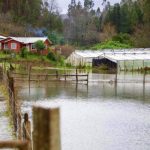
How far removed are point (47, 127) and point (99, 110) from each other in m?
19.5

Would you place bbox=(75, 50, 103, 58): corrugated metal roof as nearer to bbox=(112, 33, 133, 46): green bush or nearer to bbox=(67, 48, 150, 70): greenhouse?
bbox=(67, 48, 150, 70): greenhouse

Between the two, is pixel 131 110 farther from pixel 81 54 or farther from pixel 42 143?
pixel 81 54

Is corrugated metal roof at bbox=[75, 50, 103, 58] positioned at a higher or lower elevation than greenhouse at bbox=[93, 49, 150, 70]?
higher

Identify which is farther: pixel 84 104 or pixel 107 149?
pixel 84 104

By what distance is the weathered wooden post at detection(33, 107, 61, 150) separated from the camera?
1.84 m

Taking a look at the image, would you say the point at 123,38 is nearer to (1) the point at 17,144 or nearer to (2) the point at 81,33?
(2) the point at 81,33

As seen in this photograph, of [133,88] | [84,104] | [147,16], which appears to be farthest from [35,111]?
[147,16]

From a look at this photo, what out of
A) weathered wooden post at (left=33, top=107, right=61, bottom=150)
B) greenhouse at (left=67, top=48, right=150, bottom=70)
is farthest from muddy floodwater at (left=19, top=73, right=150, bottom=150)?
greenhouse at (left=67, top=48, right=150, bottom=70)

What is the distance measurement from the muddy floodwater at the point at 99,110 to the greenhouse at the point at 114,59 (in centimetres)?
1237

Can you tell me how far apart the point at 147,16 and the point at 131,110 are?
48.2 meters

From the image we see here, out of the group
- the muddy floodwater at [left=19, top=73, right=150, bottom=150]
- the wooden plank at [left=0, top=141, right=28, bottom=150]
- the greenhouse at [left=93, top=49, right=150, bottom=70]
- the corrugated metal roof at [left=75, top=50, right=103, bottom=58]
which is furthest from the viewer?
the corrugated metal roof at [left=75, top=50, right=103, bottom=58]

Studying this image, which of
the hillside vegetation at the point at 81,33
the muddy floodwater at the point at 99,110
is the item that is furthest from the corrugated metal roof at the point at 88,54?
the muddy floodwater at the point at 99,110

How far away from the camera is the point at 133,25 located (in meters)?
71.1

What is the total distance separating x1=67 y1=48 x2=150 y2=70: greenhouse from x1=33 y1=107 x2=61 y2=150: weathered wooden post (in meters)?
45.7
